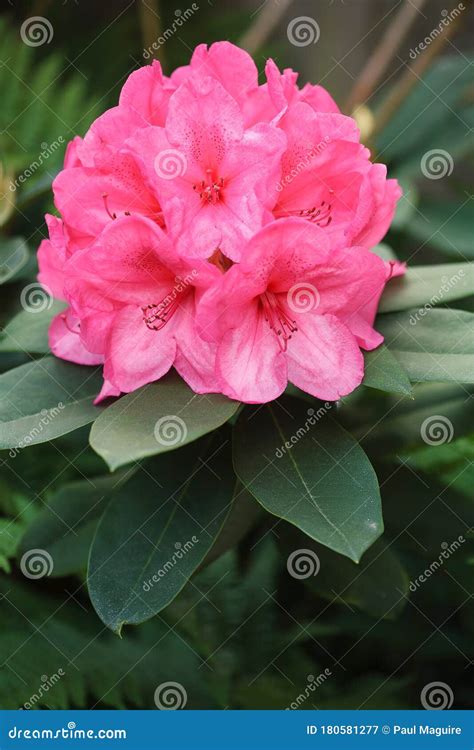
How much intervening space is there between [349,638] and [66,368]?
46cm

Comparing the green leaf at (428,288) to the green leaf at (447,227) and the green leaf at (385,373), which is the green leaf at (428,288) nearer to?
the green leaf at (385,373)

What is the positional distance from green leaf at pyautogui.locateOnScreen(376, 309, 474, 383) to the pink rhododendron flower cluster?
62mm

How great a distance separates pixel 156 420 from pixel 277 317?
0.48ft

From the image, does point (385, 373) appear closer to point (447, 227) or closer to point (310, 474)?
point (310, 474)

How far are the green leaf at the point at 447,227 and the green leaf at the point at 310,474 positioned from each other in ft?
2.05

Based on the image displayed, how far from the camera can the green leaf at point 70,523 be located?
0.95m

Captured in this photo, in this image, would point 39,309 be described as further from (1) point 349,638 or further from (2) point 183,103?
(1) point 349,638

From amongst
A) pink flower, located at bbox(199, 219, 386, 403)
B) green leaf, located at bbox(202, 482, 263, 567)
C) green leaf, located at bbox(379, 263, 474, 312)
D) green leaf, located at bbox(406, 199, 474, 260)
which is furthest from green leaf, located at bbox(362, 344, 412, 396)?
green leaf, located at bbox(406, 199, 474, 260)

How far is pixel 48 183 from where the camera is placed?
3.51ft

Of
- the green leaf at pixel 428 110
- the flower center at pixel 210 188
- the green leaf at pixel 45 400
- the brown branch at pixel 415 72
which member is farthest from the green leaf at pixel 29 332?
the green leaf at pixel 428 110

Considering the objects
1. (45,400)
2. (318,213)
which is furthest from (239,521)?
(318,213)

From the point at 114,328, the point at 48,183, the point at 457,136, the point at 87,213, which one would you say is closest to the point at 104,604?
the point at 114,328

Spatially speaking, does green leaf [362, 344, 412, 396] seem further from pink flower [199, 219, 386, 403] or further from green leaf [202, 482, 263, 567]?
green leaf [202, 482, 263, 567]

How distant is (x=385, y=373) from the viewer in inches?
29.2
